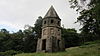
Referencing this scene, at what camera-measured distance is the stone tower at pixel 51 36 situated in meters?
33.9

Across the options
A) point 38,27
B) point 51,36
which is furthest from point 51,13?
point 38,27

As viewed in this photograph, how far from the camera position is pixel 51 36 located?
34.4m

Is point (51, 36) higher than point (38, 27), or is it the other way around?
point (38, 27)

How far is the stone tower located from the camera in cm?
3394

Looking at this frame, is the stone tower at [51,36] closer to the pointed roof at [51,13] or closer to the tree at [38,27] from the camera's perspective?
the pointed roof at [51,13]

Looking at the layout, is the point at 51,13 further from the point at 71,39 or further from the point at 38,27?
the point at 38,27

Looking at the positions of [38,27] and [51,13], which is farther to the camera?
[38,27]

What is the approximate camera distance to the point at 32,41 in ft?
193

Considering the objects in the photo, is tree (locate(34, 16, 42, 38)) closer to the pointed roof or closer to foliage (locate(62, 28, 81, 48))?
foliage (locate(62, 28, 81, 48))

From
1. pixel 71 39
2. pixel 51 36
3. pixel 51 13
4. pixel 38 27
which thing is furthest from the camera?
pixel 38 27

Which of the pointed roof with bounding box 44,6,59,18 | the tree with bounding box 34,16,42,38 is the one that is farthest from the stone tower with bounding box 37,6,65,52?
the tree with bounding box 34,16,42,38

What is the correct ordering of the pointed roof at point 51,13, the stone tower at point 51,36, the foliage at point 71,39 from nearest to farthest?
1. the stone tower at point 51,36
2. the pointed roof at point 51,13
3. the foliage at point 71,39

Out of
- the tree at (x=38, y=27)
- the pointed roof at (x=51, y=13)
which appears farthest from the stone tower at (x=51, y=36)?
the tree at (x=38, y=27)

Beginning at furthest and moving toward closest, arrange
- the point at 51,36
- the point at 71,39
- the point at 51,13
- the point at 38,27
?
the point at 38,27 < the point at 71,39 < the point at 51,13 < the point at 51,36
